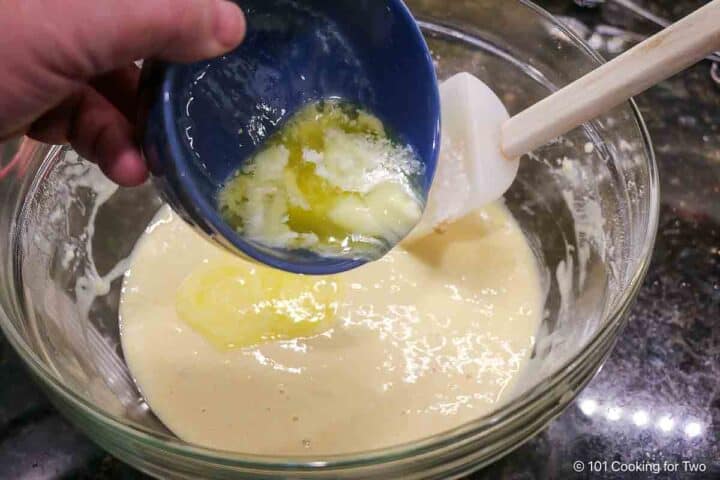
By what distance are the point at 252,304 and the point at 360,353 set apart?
24cm

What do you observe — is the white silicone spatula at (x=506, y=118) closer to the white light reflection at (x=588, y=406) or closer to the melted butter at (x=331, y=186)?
the melted butter at (x=331, y=186)

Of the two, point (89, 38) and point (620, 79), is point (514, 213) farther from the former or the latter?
point (89, 38)

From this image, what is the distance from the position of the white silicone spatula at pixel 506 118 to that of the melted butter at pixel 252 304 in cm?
26

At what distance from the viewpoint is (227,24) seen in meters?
0.93

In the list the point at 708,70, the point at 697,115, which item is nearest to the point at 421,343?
the point at 697,115

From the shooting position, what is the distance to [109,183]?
161 cm

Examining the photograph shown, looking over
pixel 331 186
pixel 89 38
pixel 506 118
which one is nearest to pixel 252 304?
pixel 331 186

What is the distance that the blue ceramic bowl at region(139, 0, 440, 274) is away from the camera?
99cm

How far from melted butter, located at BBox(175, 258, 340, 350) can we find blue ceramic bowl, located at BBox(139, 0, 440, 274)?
368 mm

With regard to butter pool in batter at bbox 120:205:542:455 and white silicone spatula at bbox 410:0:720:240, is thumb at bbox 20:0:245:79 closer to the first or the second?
white silicone spatula at bbox 410:0:720:240

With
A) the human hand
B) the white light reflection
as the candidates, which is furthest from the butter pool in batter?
the human hand

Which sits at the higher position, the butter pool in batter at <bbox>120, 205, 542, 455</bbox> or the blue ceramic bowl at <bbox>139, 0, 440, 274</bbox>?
the blue ceramic bowl at <bbox>139, 0, 440, 274</bbox>

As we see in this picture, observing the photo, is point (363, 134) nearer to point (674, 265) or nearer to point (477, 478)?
point (477, 478)

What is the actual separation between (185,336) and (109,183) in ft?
1.31
